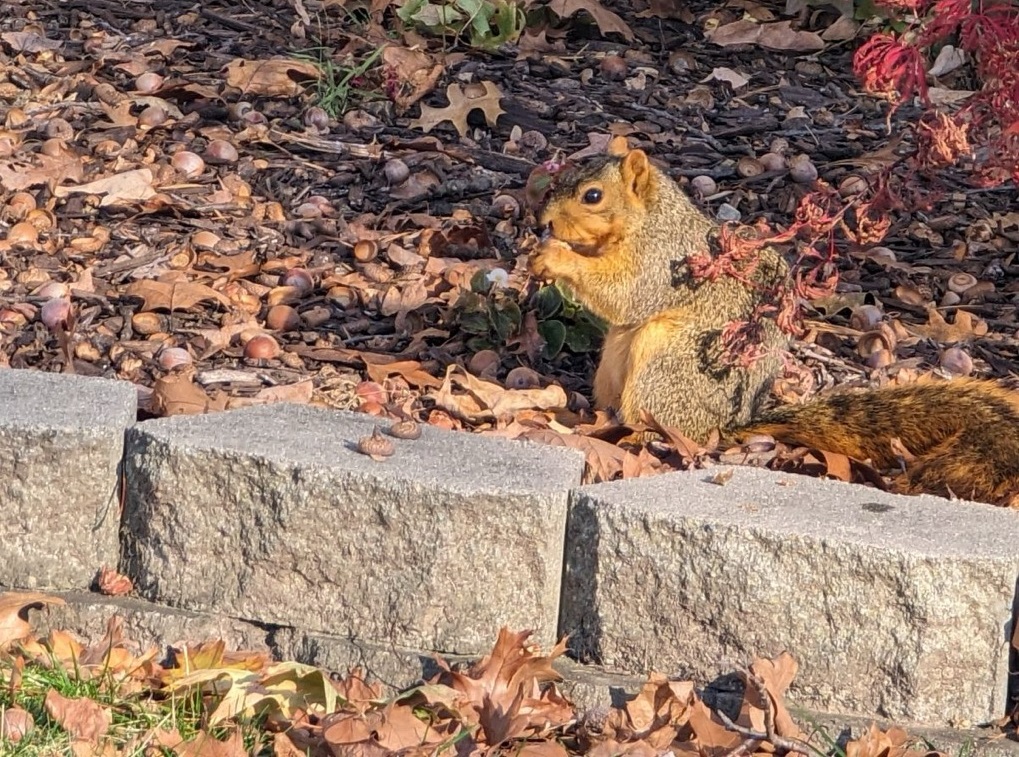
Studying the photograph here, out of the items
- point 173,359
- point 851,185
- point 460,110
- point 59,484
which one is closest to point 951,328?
point 851,185

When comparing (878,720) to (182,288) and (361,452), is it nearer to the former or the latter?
(361,452)

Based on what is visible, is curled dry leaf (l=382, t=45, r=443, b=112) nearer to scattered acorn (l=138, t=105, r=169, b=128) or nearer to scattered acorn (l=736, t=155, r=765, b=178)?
scattered acorn (l=138, t=105, r=169, b=128)

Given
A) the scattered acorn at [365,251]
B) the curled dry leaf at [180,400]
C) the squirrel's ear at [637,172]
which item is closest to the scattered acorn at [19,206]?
the scattered acorn at [365,251]

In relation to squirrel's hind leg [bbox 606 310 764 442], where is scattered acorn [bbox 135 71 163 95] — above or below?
above

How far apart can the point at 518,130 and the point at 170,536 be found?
2.65m

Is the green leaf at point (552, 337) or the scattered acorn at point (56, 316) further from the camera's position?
the green leaf at point (552, 337)

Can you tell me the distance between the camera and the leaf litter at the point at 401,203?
→ 13.2 ft

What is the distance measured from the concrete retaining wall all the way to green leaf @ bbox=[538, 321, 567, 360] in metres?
1.25

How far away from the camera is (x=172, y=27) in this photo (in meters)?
5.87

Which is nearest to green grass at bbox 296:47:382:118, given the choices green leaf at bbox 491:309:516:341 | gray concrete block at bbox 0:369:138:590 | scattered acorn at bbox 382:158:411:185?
scattered acorn at bbox 382:158:411:185

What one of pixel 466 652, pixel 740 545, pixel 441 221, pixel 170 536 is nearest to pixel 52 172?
pixel 441 221

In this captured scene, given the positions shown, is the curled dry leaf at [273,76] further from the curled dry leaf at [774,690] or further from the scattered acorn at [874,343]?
the curled dry leaf at [774,690]

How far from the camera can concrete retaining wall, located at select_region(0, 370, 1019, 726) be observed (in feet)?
9.06

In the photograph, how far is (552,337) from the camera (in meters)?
4.36
